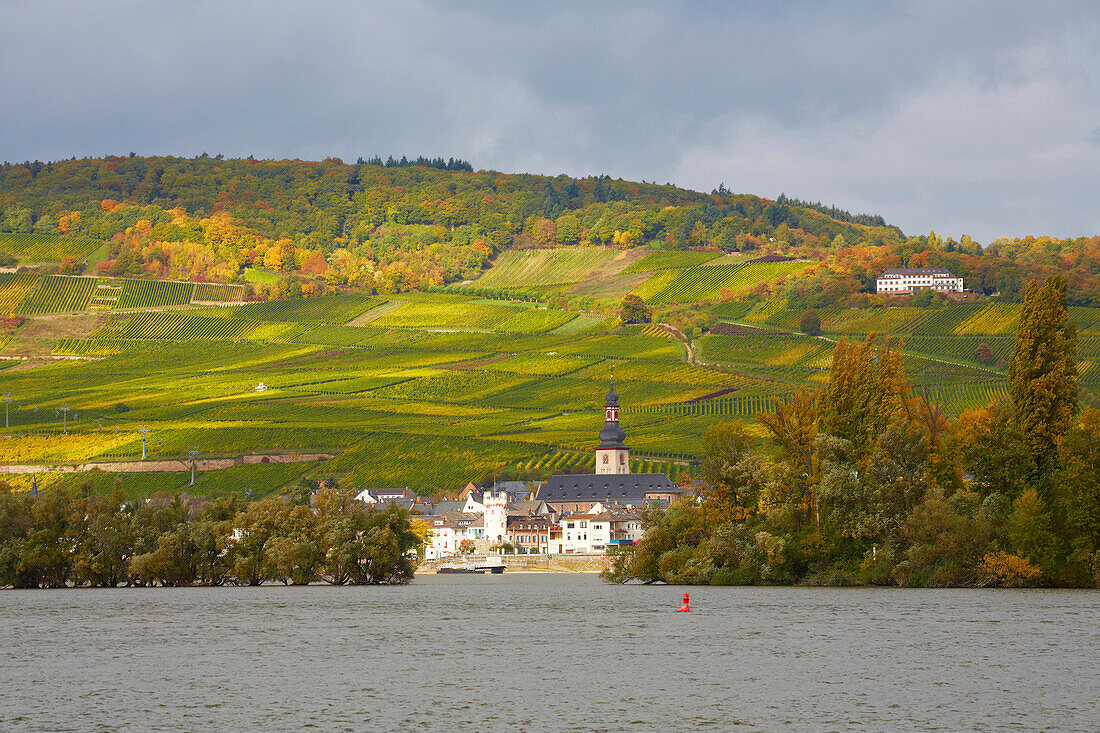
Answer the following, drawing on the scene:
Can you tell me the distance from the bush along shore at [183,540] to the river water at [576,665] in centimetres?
1512

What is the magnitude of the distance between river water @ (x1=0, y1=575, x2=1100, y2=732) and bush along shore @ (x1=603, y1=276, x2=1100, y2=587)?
2489mm

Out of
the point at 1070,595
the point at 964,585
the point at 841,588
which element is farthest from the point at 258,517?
the point at 1070,595

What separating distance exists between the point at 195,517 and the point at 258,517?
6133 mm

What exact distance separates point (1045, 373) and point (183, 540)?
165 feet

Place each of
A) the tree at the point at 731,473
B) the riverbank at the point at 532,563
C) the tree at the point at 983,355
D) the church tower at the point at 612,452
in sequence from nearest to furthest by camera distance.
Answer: the tree at the point at 731,473 → the riverbank at the point at 532,563 → the church tower at the point at 612,452 → the tree at the point at 983,355

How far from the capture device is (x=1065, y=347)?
61344 mm

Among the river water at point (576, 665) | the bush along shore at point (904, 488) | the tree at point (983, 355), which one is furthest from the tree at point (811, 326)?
the river water at point (576, 665)

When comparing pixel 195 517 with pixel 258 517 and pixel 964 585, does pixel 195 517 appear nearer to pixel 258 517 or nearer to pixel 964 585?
pixel 258 517

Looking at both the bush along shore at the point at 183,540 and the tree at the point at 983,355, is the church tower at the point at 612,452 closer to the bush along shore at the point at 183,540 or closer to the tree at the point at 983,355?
the tree at the point at 983,355

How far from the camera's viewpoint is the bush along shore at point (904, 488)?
196 feet

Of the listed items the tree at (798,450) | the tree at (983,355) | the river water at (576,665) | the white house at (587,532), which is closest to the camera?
the river water at (576,665)

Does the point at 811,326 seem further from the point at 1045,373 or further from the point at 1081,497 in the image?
the point at 1081,497

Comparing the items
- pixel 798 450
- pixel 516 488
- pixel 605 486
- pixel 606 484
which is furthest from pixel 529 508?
pixel 798 450

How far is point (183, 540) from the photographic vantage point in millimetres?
80625
